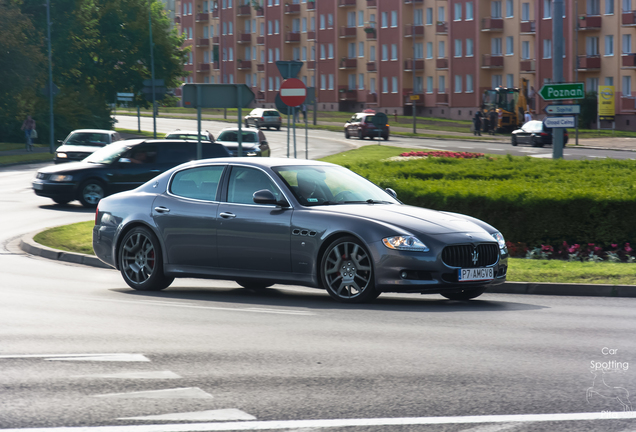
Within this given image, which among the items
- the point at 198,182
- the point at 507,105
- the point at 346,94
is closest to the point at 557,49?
the point at 198,182

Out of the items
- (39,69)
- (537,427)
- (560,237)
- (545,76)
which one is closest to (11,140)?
(39,69)

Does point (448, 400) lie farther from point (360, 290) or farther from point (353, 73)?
point (353, 73)

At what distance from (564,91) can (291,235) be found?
12.7m

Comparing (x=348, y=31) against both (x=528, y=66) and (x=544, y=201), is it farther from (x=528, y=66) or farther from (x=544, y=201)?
(x=544, y=201)

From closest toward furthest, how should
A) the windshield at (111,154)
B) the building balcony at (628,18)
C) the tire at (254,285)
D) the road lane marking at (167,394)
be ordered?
the road lane marking at (167,394)
the tire at (254,285)
the windshield at (111,154)
the building balcony at (628,18)

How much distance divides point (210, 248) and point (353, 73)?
315ft

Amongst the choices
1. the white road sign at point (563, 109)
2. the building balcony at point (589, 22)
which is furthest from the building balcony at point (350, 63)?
the white road sign at point (563, 109)

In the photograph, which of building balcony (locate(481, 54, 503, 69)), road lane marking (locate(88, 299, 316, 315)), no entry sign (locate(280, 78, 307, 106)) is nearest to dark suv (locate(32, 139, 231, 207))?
no entry sign (locate(280, 78, 307, 106))

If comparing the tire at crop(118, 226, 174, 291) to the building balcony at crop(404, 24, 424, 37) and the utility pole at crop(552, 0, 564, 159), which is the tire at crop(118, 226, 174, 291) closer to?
the utility pole at crop(552, 0, 564, 159)

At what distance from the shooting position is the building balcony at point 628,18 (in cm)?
7162

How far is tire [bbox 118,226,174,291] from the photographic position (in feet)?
36.4

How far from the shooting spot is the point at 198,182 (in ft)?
36.1

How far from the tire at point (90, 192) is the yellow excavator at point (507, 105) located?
1850 inches

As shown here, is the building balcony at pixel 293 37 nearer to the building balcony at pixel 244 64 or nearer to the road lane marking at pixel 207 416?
the building balcony at pixel 244 64
